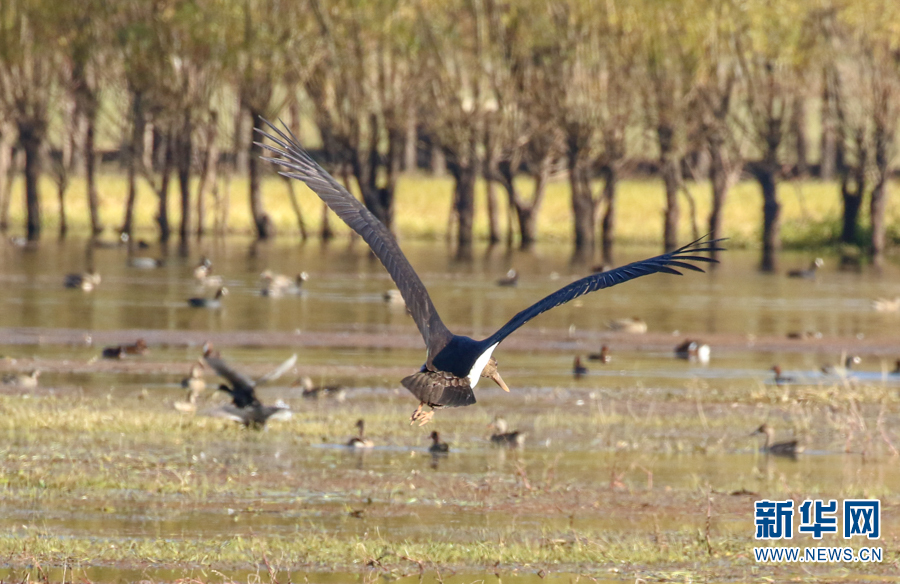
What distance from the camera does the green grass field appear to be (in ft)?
181

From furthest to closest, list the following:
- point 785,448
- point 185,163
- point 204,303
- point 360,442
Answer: point 185,163 → point 204,303 → point 785,448 → point 360,442

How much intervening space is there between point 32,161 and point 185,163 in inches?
218

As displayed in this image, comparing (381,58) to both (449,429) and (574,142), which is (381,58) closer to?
(574,142)

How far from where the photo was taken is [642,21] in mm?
45531

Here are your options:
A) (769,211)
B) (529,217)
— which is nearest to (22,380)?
(529,217)

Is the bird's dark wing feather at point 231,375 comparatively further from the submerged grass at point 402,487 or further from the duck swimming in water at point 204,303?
the duck swimming in water at point 204,303

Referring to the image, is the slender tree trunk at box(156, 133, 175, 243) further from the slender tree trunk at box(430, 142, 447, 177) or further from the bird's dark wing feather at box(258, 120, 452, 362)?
the bird's dark wing feather at box(258, 120, 452, 362)

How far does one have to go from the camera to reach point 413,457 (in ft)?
39.9

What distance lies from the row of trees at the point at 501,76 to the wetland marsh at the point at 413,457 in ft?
71.8

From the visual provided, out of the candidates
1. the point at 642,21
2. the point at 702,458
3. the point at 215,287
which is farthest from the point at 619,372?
the point at 642,21

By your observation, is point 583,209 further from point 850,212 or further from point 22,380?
point 22,380

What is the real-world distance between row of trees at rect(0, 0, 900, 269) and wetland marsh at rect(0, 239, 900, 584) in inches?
862

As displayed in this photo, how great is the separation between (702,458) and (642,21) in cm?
3473

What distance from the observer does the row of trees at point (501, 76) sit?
45.9m
